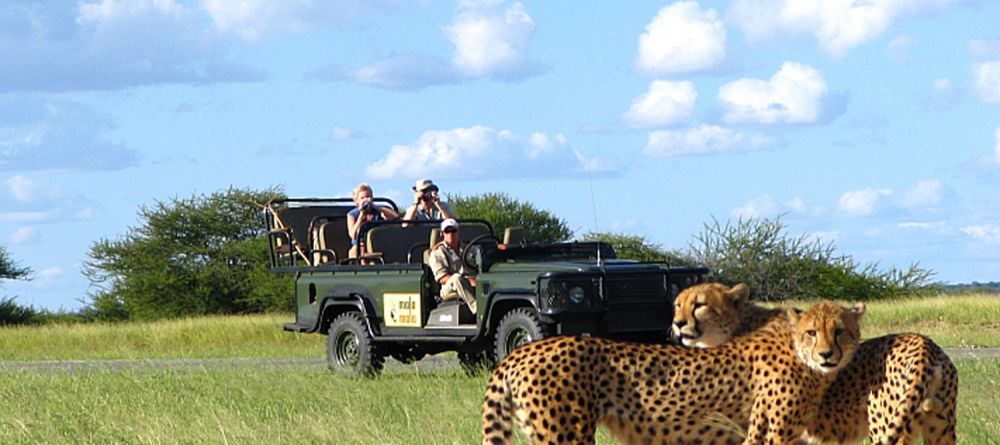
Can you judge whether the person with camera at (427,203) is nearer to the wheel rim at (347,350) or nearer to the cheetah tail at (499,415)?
the wheel rim at (347,350)

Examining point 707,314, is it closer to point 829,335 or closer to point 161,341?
point 829,335

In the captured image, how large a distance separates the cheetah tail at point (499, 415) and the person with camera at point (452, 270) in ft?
31.0

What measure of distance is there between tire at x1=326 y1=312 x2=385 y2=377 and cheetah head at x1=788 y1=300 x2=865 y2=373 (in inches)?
420

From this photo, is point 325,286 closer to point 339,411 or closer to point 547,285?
point 547,285

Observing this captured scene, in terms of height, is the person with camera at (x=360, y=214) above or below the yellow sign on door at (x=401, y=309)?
above

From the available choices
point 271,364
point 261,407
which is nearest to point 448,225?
point 261,407

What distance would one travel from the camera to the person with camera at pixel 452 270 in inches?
618

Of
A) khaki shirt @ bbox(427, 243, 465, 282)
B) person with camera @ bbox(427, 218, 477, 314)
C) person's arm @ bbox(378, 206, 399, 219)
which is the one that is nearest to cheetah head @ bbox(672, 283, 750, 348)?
person with camera @ bbox(427, 218, 477, 314)

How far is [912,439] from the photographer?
6301mm

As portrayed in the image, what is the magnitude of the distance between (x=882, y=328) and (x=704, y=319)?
20.6m

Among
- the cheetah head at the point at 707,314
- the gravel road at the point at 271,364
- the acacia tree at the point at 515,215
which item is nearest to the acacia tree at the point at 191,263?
the acacia tree at the point at 515,215

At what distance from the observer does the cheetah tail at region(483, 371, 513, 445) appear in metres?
6.14

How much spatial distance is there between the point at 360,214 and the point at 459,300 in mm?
2001

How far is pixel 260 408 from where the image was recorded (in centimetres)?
1189
